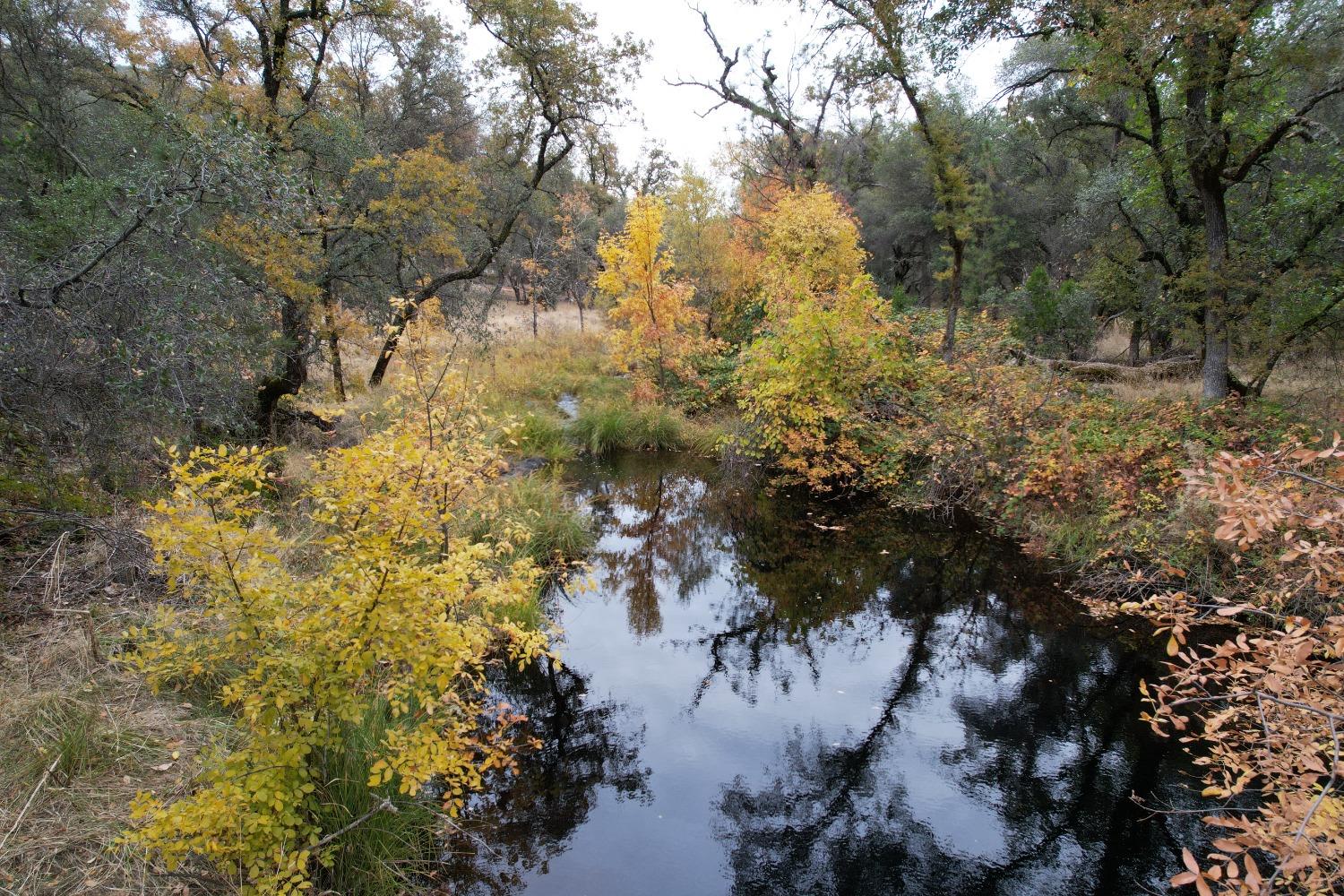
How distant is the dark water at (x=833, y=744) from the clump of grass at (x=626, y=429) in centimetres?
562

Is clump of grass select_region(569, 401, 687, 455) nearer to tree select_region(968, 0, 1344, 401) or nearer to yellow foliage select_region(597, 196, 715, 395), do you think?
yellow foliage select_region(597, 196, 715, 395)

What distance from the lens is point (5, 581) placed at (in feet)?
15.0

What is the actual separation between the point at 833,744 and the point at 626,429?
9.69 m

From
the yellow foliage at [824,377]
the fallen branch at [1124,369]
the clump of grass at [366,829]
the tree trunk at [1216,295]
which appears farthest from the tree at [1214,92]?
the clump of grass at [366,829]

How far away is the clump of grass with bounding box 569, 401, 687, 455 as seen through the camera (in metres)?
14.1

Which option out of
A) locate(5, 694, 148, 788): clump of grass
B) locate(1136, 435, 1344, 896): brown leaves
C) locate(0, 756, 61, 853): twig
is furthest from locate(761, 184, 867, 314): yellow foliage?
locate(0, 756, 61, 853): twig

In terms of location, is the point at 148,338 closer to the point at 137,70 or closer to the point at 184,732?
the point at 184,732

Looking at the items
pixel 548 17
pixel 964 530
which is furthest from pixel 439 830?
pixel 548 17

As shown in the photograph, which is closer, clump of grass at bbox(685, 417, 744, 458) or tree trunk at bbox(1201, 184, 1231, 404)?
tree trunk at bbox(1201, 184, 1231, 404)

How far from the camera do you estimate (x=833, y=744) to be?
522cm

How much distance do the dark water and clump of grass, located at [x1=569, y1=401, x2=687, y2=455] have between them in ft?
18.4

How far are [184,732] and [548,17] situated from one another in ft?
39.8

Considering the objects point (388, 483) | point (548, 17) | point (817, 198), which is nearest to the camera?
point (388, 483)

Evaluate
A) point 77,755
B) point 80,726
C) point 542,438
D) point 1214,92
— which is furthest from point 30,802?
point 1214,92
